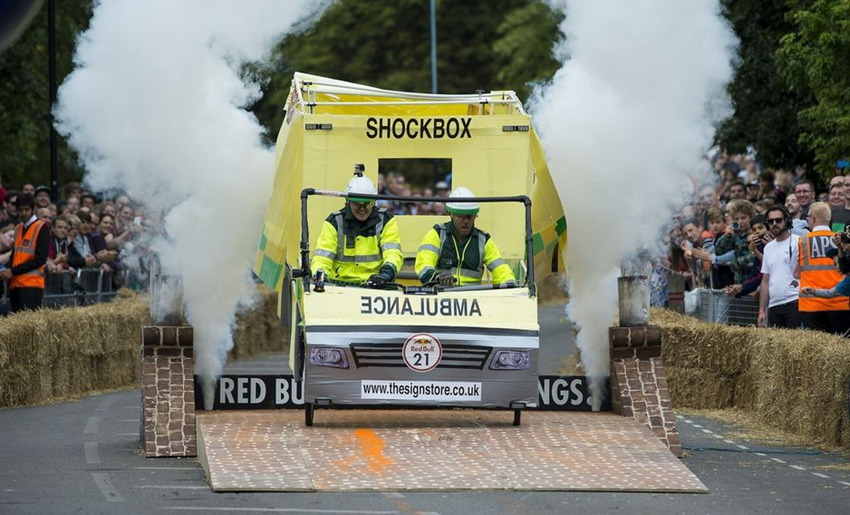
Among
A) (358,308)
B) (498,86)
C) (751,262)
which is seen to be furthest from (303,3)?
(498,86)

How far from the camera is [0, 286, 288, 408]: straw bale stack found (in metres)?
20.5

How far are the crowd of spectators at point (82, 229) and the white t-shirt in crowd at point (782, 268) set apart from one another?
855cm

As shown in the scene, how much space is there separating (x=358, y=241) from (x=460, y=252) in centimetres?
95

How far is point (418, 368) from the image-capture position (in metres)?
14.8

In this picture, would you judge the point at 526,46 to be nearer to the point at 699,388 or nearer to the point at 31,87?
the point at 31,87

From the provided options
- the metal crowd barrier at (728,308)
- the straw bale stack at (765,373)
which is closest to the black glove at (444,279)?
the straw bale stack at (765,373)

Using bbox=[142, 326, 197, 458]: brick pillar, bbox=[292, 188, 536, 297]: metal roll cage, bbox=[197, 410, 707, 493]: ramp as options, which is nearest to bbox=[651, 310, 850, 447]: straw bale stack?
bbox=[197, 410, 707, 493]: ramp

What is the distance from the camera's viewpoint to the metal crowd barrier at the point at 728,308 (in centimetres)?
2091

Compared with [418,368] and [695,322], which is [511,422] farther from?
[695,322]

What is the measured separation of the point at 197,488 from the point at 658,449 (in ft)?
12.1

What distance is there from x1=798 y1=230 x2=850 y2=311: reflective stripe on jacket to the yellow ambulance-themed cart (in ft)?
8.31

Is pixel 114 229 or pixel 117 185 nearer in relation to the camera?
pixel 117 185

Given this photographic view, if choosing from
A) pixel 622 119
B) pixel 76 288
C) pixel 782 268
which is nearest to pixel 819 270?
pixel 782 268

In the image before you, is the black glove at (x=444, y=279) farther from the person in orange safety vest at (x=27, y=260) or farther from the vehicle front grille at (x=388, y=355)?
the person in orange safety vest at (x=27, y=260)
